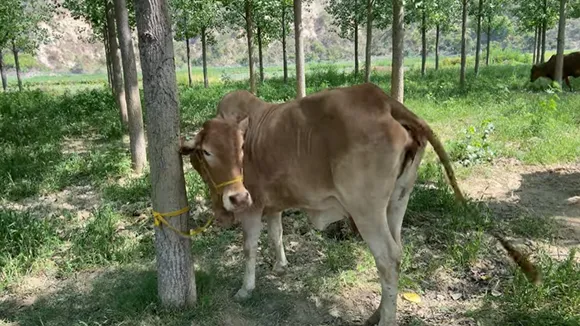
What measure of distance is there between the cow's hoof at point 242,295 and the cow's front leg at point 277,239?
54 cm

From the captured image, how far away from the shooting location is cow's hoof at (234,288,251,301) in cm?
440

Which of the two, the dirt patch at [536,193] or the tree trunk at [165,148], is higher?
the tree trunk at [165,148]

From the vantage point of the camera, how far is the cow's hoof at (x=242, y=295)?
4402mm

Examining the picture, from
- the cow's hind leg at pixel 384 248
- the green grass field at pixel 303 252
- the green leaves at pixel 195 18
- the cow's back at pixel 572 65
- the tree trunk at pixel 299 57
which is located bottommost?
the green grass field at pixel 303 252

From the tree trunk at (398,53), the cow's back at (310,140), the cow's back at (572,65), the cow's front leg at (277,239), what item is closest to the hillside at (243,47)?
the cow's back at (572,65)

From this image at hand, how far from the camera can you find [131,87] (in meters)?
8.05

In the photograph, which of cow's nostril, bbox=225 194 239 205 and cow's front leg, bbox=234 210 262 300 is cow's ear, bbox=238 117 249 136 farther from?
cow's front leg, bbox=234 210 262 300

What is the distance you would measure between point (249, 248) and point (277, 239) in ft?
1.48

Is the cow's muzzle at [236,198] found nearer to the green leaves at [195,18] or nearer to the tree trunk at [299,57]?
the tree trunk at [299,57]

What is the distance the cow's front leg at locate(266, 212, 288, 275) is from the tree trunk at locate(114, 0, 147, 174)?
4.00 meters

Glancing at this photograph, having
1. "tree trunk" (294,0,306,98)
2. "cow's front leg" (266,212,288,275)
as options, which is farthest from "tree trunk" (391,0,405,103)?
"cow's front leg" (266,212,288,275)

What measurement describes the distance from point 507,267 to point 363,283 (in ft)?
4.70

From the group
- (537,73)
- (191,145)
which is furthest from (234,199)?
(537,73)

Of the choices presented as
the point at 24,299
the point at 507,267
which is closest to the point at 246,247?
the point at 24,299
